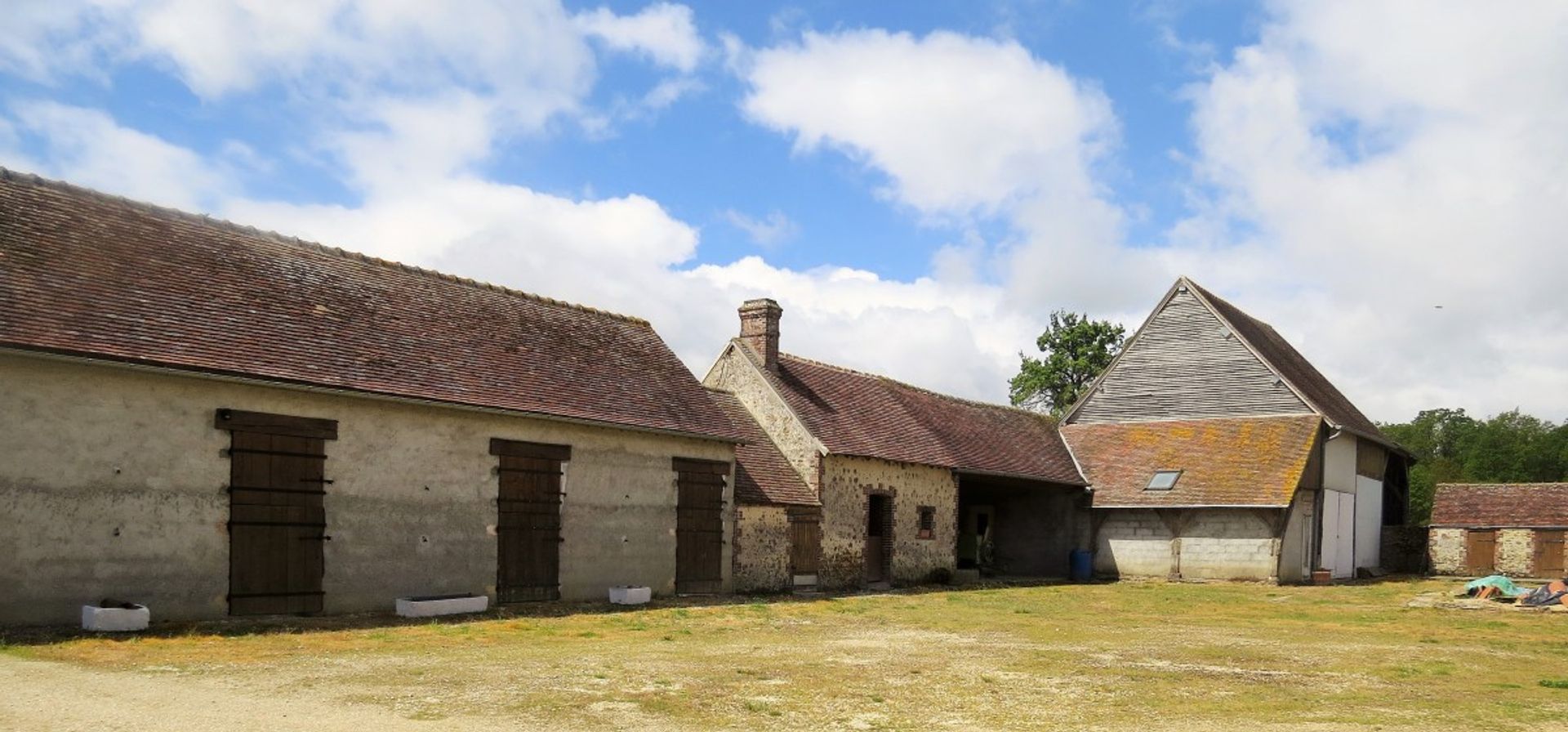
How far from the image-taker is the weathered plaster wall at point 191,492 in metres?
12.6

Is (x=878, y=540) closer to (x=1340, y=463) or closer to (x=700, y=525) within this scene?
(x=700, y=525)

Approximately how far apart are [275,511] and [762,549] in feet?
34.7

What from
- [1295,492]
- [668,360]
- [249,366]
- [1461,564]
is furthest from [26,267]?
[1461,564]

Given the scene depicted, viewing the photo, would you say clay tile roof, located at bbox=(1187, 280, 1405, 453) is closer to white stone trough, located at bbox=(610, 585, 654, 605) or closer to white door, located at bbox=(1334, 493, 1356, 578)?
white door, located at bbox=(1334, 493, 1356, 578)

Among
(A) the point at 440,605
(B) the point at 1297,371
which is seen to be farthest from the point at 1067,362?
(A) the point at 440,605

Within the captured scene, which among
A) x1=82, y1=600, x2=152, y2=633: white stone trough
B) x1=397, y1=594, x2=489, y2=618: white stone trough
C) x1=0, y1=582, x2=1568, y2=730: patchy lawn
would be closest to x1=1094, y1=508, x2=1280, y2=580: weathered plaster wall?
x1=0, y1=582, x2=1568, y2=730: patchy lawn

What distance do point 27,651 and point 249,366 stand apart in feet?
15.1

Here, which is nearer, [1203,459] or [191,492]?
[191,492]

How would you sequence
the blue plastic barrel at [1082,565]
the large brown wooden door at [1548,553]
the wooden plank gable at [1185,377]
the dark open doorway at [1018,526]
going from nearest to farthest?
the blue plastic barrel at [1082,565] → the wooden plank gable at [1185,377] → the dark open doorway at [1018,526] → the large brown wooden door at [1548,553]

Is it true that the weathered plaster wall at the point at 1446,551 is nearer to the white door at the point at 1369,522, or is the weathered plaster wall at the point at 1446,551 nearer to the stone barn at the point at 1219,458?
the white door at the point at 1369,522

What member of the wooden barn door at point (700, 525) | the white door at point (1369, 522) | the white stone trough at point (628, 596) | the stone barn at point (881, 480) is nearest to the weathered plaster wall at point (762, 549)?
the stone barn at point (881, 480)

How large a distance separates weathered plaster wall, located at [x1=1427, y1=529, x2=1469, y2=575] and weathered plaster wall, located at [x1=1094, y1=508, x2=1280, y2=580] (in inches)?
467

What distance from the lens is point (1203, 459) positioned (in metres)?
30.1

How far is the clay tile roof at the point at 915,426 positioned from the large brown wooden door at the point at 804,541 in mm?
1540
